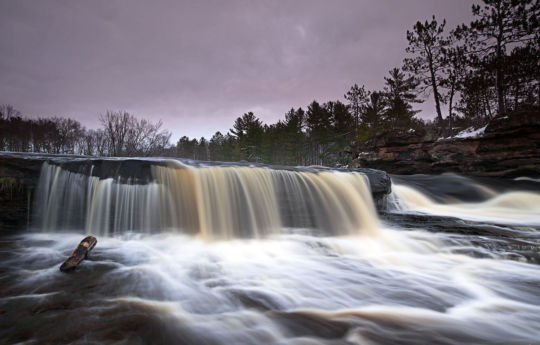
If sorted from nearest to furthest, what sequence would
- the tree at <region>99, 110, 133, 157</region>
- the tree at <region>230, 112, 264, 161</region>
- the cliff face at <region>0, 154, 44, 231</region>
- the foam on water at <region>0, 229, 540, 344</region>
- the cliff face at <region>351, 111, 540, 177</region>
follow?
the foam on water at <region>0, 229, 540, 344</region>, the cliff face at <region>0, 154, 44, 231</region>, the cliff face at <region>351, 111, 540, 177</region>, the tree at <region>99, 110, 133, 157</region>, the tree at <region>230, 112, 264, 161</region>

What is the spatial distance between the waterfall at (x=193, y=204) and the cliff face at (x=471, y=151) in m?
9.02

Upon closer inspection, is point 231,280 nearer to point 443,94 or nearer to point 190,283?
point 190,283

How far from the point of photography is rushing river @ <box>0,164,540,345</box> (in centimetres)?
229

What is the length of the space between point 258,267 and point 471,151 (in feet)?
46.6

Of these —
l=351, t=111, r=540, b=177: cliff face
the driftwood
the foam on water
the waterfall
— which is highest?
l=351, t=111, r=540, b=177: cliff face

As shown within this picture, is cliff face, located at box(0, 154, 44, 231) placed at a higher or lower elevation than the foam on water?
higher

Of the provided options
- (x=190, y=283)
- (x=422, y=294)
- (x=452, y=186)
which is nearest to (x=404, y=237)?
(x=422, y=294)

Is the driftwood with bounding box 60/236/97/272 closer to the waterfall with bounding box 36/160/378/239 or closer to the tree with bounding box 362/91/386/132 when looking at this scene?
the waterfall with bounding box 36/160/378/239

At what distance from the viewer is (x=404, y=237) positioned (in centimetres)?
574

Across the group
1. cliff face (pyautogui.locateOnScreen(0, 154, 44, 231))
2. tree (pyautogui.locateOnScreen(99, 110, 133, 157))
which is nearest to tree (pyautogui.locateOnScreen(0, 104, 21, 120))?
tree (pyautogui.locateOnScreen(99, 110, 133, 157))

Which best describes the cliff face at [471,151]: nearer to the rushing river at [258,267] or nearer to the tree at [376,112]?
Result: the rushing river at [258,267]

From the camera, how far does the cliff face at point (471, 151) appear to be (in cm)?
1138

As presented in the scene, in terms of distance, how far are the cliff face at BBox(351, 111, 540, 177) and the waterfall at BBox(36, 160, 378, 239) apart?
9021mm

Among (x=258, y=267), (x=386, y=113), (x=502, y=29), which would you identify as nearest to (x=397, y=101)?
(x=386, y=113)
